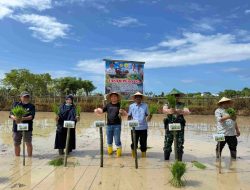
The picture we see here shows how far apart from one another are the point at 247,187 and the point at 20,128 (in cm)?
449

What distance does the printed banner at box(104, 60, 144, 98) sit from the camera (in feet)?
33.0

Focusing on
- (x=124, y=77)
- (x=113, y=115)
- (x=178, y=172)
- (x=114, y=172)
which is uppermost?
(x=124, y=77)

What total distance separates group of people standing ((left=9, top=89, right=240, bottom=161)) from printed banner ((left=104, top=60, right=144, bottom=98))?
813mm

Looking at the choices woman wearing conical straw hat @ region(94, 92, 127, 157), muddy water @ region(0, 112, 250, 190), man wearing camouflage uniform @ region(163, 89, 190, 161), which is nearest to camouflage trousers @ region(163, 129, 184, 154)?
man wearing camouflage uniform @ region(163, 89, 190, 161)

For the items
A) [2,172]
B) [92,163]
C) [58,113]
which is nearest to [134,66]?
[58,113]

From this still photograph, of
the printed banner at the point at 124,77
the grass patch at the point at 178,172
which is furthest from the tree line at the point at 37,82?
the grass patch at the point at 178,172

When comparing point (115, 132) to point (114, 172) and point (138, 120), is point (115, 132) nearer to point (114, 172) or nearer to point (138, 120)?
point (138, 120)

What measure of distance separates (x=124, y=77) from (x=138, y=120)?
1.96 m

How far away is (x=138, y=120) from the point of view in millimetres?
8625

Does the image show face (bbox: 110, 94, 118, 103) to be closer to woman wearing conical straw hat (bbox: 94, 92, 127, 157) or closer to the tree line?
woman wearing conical straw hat (bbox: 94, 92, 127, 157)

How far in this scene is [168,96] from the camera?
7.48 meters

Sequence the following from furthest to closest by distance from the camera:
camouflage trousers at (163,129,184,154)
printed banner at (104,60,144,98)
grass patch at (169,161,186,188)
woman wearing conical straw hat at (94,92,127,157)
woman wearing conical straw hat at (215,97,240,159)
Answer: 1. printed banner at (104,60,144,98)
2. woman wearing conical straw hat at (94,92,127,157)
3. woman wearing conical straw hat at (215,97,240,159)
4. camouflage trousers at (163,129,184,154)
5. grass patch at (169,161,186,188)

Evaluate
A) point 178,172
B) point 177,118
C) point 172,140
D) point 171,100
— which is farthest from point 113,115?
point 178,172

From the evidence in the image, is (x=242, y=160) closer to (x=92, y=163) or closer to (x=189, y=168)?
(x=189, y=168)
